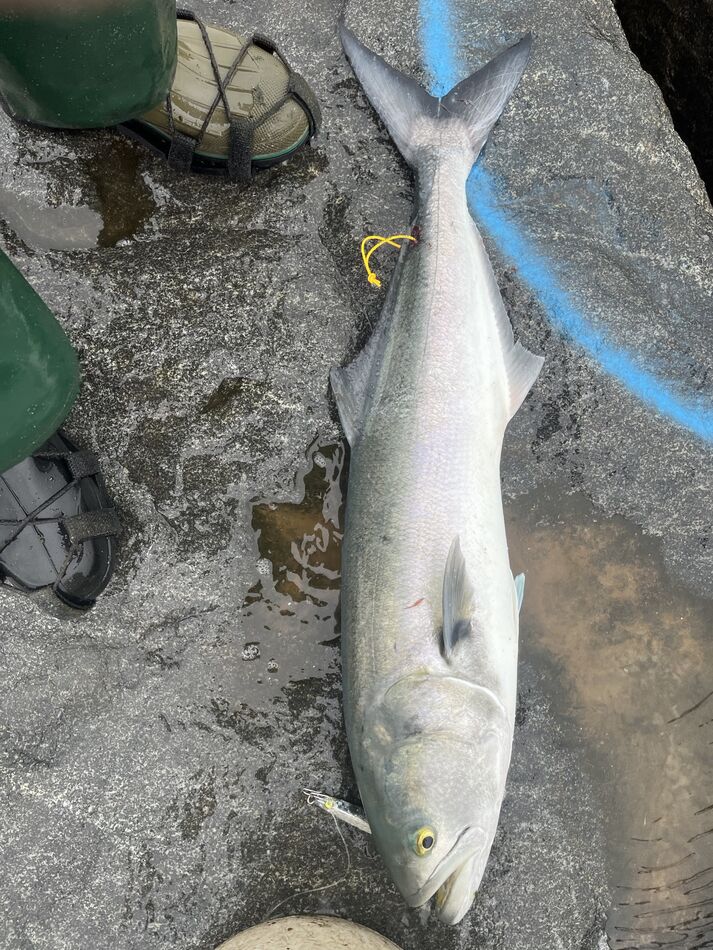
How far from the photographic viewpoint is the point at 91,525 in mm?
3020

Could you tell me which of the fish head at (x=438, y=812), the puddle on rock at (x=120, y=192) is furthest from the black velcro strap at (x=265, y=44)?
the fish head at (x=438, y=812)

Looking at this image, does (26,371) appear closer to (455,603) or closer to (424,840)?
(455,603)

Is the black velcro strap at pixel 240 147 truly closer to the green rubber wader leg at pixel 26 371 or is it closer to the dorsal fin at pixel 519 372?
the green rubber wader leg at pixel 26 371

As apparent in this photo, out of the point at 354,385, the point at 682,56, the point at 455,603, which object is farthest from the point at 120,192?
the point at 682,56

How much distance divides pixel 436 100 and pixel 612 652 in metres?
2.44

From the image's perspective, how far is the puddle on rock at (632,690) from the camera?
3.06 m

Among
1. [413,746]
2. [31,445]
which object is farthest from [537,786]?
[31,445]

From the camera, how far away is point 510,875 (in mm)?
3021

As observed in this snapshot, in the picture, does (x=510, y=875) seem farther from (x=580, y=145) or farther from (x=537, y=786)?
(x=580, y=145)

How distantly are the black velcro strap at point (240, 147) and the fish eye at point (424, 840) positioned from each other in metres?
2.65

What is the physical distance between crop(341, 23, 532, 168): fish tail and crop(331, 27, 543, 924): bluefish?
2cm

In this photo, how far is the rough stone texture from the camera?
420 centimetres

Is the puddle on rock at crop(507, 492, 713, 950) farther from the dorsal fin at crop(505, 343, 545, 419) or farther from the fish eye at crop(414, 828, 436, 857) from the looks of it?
the fish eye at crop(414, 828, 436, 857)

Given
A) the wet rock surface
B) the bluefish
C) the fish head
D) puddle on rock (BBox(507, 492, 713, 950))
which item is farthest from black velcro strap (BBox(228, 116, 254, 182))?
the fish head
